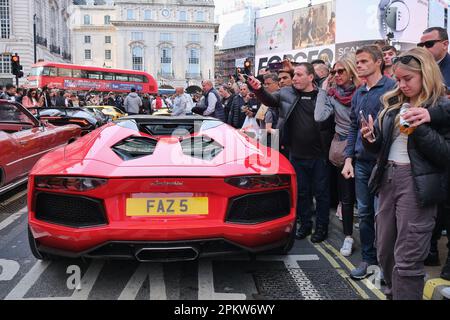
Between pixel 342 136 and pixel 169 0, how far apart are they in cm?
9588

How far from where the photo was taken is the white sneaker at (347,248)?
4.10 meters

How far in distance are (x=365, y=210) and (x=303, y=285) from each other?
2.63 feet

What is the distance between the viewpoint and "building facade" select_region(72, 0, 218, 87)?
89938 mm

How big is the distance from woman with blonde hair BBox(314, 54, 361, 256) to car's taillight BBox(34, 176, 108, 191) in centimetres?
228

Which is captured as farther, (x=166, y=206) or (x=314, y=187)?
(x=314, y=187)

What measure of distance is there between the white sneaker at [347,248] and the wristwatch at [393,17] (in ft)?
100

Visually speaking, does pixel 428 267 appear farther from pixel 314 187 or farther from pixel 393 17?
pixel 393 17

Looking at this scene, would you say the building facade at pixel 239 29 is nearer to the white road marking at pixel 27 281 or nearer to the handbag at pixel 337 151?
the handbag at pixel 337 151

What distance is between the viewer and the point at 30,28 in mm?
51656

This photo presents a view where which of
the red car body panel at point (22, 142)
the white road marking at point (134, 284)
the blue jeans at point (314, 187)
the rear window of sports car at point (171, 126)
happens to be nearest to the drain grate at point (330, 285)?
the blue jeans at point (314, 187)

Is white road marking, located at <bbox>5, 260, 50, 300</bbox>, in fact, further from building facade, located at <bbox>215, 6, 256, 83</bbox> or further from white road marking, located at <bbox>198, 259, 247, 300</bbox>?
building facade, located at <bbox>215, 6, 256, 83</bbox>

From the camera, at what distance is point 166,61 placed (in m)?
90.9

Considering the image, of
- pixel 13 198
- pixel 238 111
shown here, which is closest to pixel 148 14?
pixel 238 111
